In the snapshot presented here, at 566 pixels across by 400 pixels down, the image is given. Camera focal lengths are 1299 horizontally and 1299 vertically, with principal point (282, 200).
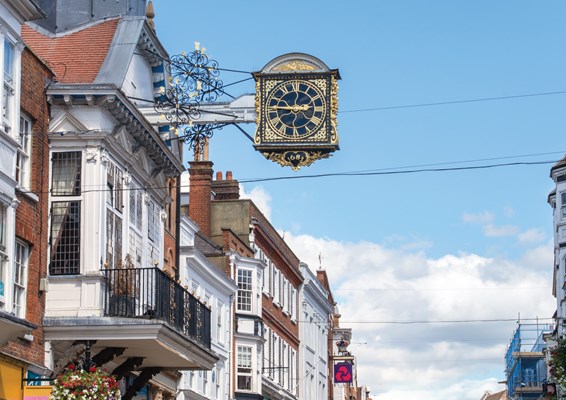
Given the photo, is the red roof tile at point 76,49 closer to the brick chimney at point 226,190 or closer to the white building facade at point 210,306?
the white building facade at point 210,306

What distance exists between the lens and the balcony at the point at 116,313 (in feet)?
81.9

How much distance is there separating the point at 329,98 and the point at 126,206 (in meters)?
5.15

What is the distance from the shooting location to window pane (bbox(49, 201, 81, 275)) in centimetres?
2539

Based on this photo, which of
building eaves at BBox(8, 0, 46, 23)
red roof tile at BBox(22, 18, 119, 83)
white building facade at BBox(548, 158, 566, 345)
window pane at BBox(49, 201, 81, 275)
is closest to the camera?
building eaves at BBox(8, 0, 46, 23)

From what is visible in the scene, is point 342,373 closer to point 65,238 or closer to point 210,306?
point 210,306

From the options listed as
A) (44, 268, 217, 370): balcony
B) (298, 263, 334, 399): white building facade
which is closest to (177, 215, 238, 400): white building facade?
(44, 268, 217, 370): balcony

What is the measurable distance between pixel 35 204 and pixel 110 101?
2.64 meters

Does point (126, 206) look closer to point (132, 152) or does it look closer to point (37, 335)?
point (132, 152)

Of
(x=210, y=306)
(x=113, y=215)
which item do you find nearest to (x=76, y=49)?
(x=113, y=215)

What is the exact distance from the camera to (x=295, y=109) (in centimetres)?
2612

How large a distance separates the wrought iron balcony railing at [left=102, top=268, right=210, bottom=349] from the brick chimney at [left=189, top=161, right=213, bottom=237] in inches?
998

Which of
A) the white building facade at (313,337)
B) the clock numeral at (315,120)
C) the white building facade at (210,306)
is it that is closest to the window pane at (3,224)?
the clock numeral at (315,120)

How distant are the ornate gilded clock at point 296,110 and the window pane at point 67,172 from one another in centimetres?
360

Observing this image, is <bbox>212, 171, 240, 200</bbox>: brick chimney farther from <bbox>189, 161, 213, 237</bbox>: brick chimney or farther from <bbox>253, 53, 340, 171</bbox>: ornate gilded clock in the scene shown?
<bbox>253, 53, 340, 171</bbox>: ornate gilded clock
